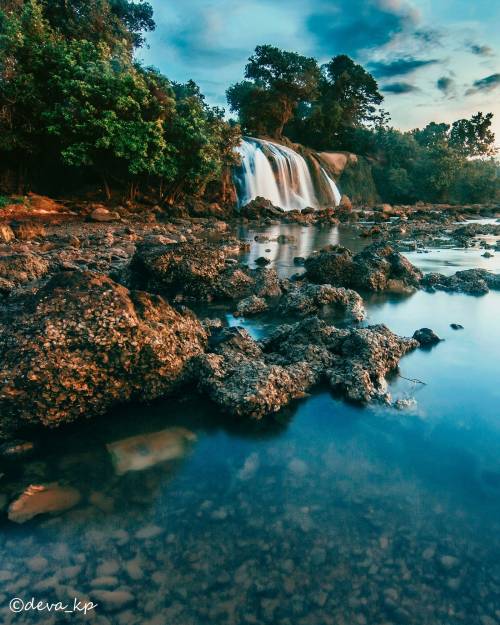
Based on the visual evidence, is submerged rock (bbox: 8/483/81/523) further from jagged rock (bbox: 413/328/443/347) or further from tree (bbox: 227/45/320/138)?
tree (bbox: 227/45/320/138)

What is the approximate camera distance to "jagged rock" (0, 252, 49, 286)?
8289 millimetres

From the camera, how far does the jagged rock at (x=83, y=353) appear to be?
3.78m

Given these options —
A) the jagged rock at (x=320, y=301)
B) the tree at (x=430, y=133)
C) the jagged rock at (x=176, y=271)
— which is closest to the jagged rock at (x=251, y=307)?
the jagged rock at (x=320, y=301)

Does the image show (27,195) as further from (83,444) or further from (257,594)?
(257,594)

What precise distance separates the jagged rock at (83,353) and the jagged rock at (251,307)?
309 cm

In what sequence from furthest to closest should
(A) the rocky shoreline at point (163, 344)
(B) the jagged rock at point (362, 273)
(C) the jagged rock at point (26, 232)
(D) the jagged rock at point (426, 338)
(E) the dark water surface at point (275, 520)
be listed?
(C) the jagged rock at point (26, 232)
(B) the jagged rock at point (362, 273)
(D) the jagged rock at point (426, 338)
(A) the rocky shoreline at point (163, 344)
(E) the dark water surface at point (275, 520)

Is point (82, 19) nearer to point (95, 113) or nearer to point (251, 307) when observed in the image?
point (95, 113)

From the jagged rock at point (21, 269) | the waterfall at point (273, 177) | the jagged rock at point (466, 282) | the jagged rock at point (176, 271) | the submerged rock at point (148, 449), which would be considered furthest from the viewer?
the waterfall at point (273, 177)

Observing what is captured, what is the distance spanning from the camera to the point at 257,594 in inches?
96.9

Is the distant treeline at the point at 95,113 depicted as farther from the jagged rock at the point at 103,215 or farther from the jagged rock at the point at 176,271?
the jagged rock at the point at 176,271

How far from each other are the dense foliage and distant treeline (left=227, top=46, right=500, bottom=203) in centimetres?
2422

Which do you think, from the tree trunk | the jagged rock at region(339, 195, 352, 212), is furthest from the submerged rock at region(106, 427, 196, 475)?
the jagged rock at region(339, 195, 352, 212)

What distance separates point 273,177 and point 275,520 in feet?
118

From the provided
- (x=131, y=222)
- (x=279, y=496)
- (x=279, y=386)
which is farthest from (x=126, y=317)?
(x=131, y=222)
